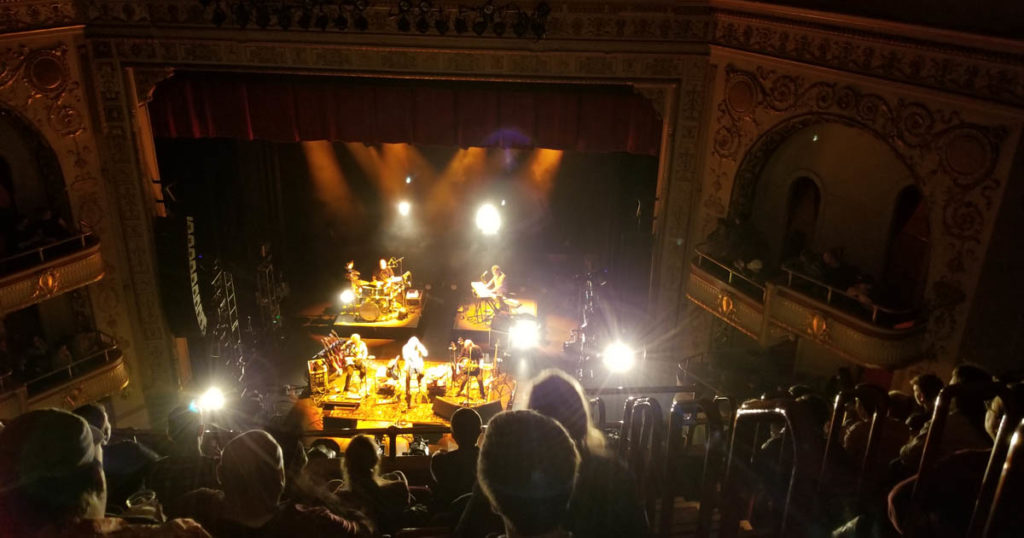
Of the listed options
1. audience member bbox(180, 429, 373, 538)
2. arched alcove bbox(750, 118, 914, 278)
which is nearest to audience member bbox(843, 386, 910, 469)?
audience member bbox(180, 429, 373, 538)

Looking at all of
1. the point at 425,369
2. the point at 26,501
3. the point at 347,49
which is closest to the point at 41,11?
the point at 347,49

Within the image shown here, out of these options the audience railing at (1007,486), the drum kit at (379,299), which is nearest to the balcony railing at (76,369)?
the drum kit at (379,299)

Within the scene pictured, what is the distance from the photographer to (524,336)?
1320 centimetres

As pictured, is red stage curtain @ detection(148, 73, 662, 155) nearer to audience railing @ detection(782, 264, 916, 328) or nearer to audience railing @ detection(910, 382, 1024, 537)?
audience railing @ detection(782, 264, 916, 328)

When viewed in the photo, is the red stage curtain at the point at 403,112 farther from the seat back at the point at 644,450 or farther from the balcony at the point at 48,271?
the seat back at the point at 644,450

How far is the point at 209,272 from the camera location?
37.7 ft

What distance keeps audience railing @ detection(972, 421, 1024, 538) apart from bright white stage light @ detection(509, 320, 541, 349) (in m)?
10.8

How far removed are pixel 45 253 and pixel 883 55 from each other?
11518mm

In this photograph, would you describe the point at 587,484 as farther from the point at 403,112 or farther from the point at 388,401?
the point at 388,401

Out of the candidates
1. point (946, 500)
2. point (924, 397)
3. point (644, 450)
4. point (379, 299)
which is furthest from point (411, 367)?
point (946, 500)

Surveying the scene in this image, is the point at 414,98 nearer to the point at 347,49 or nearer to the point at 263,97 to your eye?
the point at 347,49

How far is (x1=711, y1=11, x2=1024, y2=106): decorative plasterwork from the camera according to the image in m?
6.68

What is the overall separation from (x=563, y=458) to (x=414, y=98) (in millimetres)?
9266

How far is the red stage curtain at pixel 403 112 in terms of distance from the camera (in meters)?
10.8
